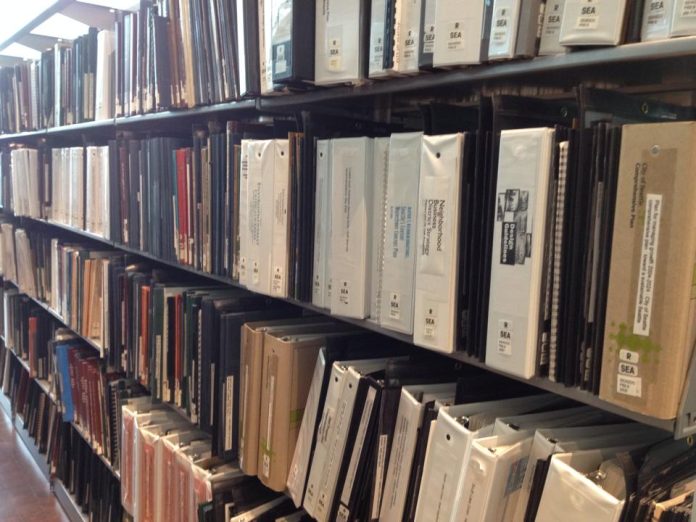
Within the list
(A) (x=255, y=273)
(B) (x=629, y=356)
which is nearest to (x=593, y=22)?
(B) (x=629, y=356)

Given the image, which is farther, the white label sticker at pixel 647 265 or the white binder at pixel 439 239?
the white binder at pixel 439 239

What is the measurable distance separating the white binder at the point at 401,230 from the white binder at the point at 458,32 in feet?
0.39

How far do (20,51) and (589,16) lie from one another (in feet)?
13.2

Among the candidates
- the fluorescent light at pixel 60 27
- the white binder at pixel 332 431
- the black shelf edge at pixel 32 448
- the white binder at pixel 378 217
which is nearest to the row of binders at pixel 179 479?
the white binder at pixel 332 431

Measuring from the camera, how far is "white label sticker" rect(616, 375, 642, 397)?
60cm

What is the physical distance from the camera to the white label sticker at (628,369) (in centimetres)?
61

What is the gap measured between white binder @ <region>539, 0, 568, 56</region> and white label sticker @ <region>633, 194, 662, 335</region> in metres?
0.21

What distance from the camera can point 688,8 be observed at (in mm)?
557

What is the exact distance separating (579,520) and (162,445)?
4.24 ft

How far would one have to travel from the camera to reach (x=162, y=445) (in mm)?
1653

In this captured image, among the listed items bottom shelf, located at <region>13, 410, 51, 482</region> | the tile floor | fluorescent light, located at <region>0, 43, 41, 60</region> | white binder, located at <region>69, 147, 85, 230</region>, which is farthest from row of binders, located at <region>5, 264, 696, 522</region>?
fluorescent light, located at <region>0, 43, 41, 60</region>

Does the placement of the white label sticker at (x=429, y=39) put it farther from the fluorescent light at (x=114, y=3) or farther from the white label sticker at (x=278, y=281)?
the fluorescent light at (x=114, y=3)

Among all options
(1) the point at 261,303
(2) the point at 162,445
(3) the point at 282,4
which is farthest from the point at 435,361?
(2) the point at 162,445

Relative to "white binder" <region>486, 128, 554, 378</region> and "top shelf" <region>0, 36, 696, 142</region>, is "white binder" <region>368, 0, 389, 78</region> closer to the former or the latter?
"top shelf" <region>0, 36, 696, 142</region>
